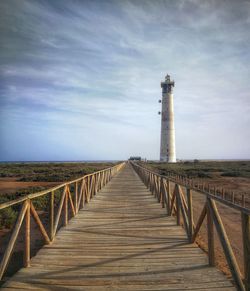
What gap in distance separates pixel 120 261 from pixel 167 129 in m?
56.1

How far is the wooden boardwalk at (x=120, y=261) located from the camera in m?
3.76

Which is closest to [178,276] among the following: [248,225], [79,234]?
[248,225]

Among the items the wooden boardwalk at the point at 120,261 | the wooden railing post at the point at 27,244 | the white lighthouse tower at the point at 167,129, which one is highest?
the white lighthouse tower at the point at 167,129

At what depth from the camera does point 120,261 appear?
15.1 ft

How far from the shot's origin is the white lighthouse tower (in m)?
59.5

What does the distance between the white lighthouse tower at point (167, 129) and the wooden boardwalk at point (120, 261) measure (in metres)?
52.7

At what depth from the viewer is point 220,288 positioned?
142 inches

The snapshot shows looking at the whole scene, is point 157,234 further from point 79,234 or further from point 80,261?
point 80,261

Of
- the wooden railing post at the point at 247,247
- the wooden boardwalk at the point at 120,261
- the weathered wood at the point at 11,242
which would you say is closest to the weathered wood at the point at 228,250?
the wooden railing post at the point at 247,247

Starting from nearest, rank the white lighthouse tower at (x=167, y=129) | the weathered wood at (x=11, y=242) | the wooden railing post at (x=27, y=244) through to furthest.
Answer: the weathered wood at (x=11, y=242), the wooden railing post at (x=27, y=244), the white lighthouse tower at (x=167, y=129)

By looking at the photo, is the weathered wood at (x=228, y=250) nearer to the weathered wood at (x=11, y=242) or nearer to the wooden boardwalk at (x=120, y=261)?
the wooden boardwalk at (x=120, y=261)

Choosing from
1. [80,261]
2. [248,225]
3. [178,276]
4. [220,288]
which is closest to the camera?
[248,225]

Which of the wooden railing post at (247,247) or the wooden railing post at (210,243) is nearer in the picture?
the wooden railing post at (247,247)

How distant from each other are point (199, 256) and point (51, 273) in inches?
98.2
